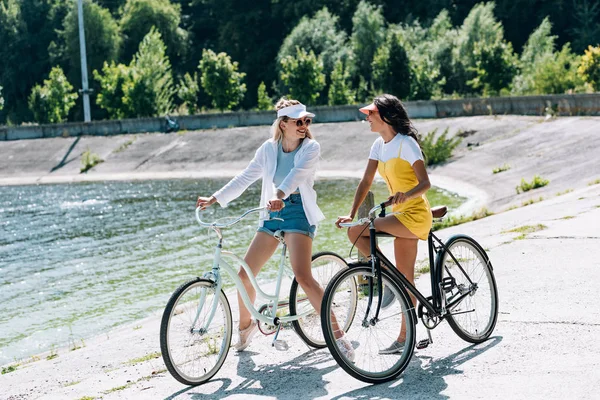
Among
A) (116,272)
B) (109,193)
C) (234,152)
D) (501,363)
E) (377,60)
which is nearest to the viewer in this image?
(501,363)

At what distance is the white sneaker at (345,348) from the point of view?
6570mm

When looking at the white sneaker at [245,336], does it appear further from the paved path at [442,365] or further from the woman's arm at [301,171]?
the woman's arm at [301,171]

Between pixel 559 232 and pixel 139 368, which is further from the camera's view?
pixel 559 232

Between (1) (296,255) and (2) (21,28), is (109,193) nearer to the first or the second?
(1) (296,255)

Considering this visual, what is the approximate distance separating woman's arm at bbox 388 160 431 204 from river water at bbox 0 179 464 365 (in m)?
7.60

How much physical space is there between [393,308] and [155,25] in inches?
3404

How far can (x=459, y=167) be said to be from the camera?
119 feet

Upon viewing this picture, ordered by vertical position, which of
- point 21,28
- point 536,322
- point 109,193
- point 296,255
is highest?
point 21,28

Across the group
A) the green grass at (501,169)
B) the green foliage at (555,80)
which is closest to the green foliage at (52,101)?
the green foliage at (555,80)

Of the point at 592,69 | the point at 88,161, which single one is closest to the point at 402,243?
the point at 592,69

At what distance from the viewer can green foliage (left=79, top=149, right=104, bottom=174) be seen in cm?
5234

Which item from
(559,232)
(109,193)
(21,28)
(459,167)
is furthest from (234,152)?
(21,28)

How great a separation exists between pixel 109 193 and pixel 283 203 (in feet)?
116

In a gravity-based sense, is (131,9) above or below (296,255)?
above
